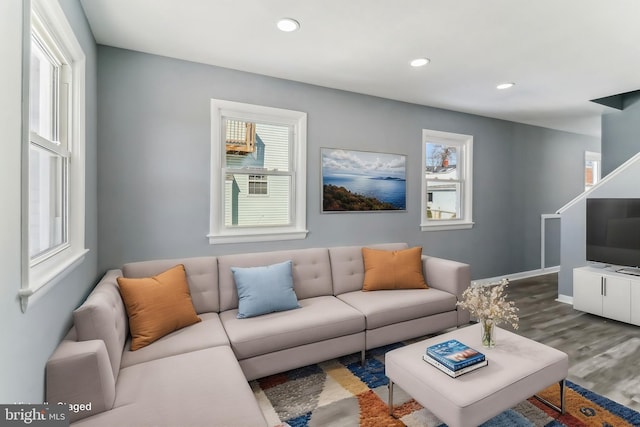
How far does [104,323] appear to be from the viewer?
1.65 metres

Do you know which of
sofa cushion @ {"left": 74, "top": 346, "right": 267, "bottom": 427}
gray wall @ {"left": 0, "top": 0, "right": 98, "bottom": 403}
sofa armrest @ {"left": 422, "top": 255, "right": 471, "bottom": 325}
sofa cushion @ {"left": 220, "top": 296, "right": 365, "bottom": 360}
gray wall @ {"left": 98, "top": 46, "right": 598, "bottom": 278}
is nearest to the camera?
gray wall @ {"left": 0, "top": 0, "right": 98, "bottom": 403}

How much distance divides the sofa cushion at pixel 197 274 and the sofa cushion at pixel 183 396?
77 cm

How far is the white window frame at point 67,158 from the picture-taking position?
3.81 feet

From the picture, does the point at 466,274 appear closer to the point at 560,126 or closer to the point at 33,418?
the point at 33,418

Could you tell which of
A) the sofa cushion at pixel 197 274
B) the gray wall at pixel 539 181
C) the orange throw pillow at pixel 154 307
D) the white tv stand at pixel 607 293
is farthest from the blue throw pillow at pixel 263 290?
the gray wall at pixel 539 181

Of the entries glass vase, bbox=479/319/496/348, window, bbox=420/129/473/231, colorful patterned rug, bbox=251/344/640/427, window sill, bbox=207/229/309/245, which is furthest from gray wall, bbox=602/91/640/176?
window sill, bbox=207/229/309/245

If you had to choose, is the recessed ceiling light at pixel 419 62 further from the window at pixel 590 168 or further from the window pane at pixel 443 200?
the window at pixel 590 168

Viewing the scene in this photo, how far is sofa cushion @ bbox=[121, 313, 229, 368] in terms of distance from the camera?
73.5 inches

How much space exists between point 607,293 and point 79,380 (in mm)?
4529

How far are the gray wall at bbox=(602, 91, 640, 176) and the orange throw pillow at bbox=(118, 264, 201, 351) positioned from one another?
17.7ft

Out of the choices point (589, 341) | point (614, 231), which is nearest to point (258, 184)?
point (589, 341)

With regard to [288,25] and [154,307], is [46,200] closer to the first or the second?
[154,307]

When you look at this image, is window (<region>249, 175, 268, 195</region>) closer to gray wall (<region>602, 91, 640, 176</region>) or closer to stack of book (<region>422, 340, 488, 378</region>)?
stack of book (<region>422, 340, 488, 378</region>)

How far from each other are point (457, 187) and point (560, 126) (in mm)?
2315
